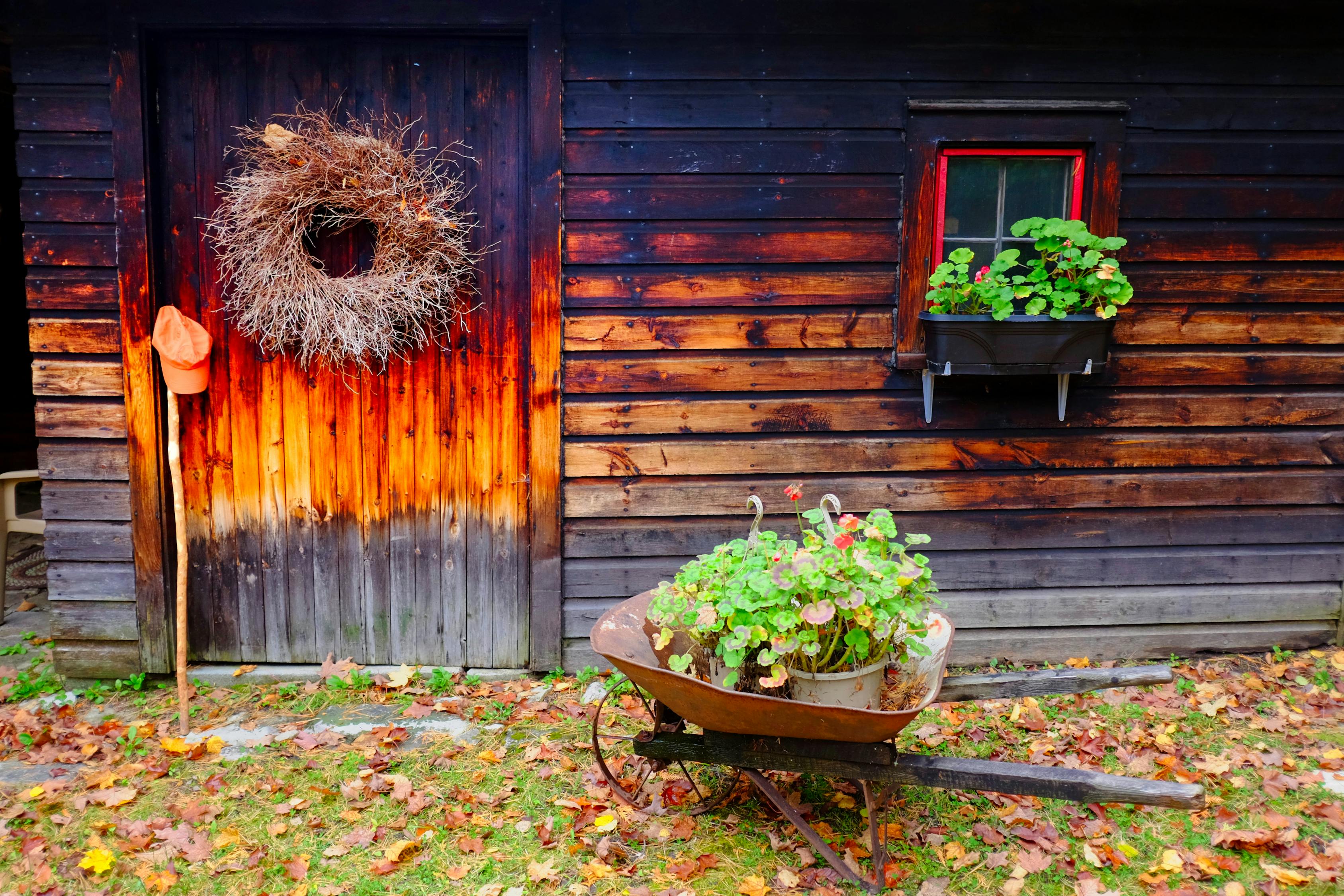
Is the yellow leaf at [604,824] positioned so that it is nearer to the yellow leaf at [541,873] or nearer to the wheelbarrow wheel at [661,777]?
the wheelbarrow wheel at [661,777]

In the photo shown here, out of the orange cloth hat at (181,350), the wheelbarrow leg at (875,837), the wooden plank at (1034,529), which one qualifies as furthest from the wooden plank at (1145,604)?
the orange cloth hat at (181,350)

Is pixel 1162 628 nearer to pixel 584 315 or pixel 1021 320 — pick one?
pixel 1021 320

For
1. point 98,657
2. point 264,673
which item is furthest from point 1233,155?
point 98,657

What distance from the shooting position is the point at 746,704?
8.52 ft

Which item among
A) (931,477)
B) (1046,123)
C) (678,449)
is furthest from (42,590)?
(1046,123)

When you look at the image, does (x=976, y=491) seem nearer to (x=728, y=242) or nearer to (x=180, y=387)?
(x=728, y=242)

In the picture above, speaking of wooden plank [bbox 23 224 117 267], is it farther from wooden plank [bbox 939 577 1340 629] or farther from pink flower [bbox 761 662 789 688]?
wooden plank [bbox 939 577 1340 629]

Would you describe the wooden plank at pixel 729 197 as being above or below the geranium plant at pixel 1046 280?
above

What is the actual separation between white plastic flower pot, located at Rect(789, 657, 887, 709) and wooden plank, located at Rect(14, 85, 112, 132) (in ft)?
12.2

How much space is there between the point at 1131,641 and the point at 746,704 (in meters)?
2.87

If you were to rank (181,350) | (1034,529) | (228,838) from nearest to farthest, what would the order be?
(228,838), (181,350), (1034,529)

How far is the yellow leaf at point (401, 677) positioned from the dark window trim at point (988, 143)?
108 inches

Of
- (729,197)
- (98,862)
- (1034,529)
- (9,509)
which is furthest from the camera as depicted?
(9,509)

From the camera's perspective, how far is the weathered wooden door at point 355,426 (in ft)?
13.2
